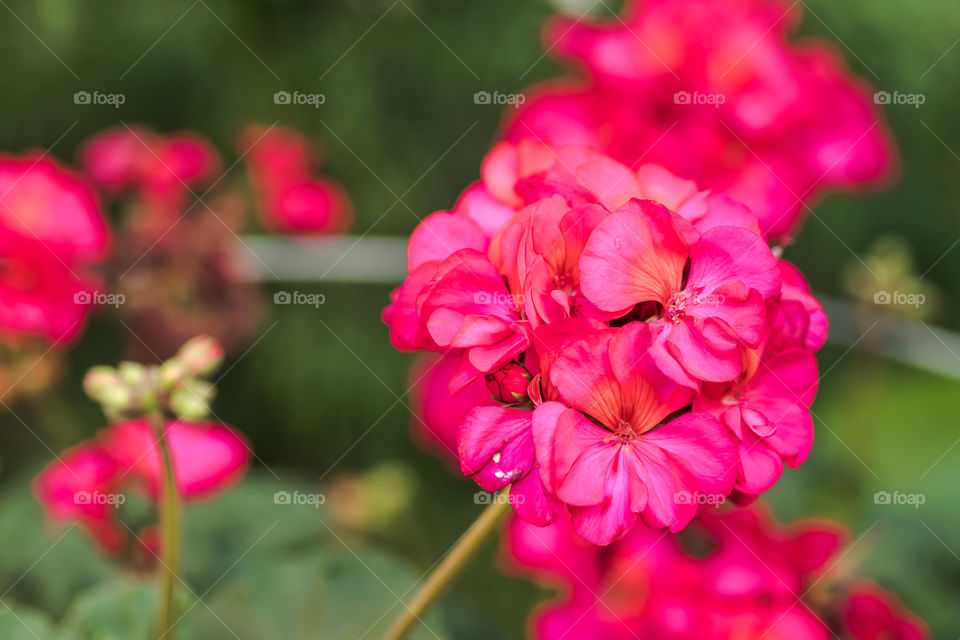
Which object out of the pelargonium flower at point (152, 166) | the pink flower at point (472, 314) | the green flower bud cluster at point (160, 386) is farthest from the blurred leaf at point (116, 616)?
the pelargonium flower at point (152, 166)

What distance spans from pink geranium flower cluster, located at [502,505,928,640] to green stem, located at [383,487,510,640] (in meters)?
0.28

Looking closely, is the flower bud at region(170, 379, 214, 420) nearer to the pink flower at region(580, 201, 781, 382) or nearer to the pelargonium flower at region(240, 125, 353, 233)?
the pink flower at region(580, 201, 781, 382)

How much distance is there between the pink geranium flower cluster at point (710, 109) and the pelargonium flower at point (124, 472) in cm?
59

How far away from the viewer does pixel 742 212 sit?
685mm

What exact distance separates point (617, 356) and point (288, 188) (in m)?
1.12

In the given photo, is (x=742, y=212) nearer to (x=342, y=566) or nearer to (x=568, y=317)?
(x=568, y=317)

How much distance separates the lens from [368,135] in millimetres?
1902

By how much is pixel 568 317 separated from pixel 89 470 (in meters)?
0.76

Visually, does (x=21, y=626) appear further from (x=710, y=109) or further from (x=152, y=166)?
(x=710, y=109)

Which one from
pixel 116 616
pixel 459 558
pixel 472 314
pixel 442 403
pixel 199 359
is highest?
pixel 472 314

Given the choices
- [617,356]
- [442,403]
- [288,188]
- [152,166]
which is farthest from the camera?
[288,188]

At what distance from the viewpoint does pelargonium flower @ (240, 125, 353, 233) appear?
1556mm

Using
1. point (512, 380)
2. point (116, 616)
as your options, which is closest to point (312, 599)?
point (116, 616)

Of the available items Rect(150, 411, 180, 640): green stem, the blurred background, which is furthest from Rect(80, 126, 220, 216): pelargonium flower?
Rect(150, 411, 180, 640): green stem
